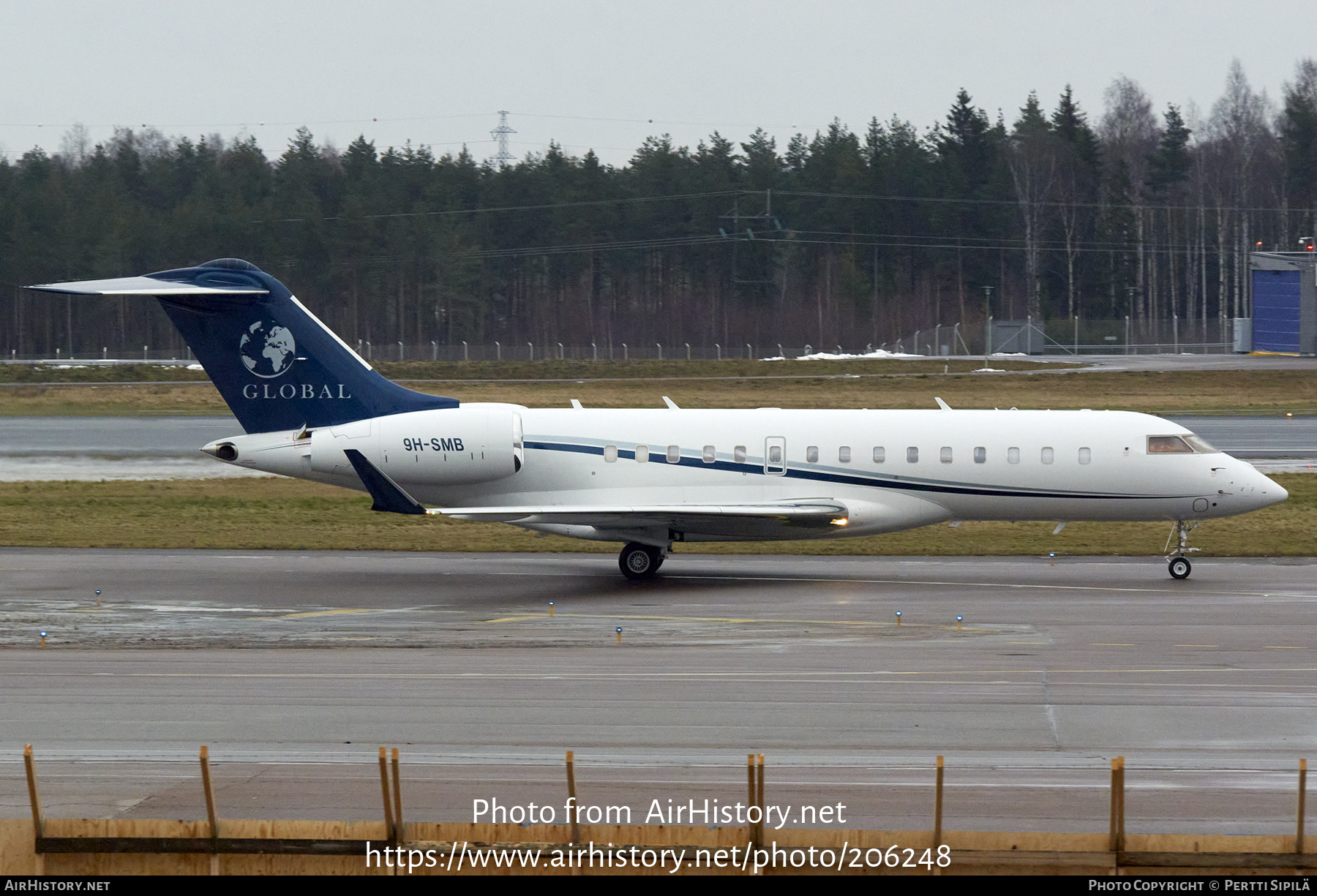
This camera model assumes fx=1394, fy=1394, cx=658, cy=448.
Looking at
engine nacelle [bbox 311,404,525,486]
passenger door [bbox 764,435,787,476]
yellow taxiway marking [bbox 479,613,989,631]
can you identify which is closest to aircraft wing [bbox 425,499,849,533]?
passenger door [bbox 764,435,787,476]

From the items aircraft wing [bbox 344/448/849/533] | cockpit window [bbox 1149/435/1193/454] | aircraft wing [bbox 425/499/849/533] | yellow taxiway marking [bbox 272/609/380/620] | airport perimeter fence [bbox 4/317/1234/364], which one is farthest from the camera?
airport perimeter fence [bbox 4/317/1234/364]

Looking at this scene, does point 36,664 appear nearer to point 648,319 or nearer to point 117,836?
point 117,836

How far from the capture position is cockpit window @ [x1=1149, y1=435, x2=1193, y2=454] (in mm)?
25047

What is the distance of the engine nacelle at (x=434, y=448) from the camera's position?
82.1 feet

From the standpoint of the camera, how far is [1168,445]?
82.4ft

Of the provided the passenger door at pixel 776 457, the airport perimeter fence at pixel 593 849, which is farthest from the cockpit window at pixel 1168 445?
the airport perimeter fence at pixel 593 849

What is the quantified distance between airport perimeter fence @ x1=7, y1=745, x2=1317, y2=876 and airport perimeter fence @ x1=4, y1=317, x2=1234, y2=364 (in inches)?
3029

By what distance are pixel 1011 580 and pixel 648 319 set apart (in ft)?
262

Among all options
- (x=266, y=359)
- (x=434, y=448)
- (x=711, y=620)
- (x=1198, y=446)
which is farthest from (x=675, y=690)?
(x=1198, y=446)

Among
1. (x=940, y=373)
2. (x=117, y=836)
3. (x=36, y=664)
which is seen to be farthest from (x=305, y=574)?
(x=940, y=373)

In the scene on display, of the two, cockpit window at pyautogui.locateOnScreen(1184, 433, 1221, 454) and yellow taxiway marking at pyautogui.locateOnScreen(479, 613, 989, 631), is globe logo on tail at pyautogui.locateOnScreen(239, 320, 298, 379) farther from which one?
cockpit window at pyautogui.locateOnScreen(1184, 433, 1221, 454)

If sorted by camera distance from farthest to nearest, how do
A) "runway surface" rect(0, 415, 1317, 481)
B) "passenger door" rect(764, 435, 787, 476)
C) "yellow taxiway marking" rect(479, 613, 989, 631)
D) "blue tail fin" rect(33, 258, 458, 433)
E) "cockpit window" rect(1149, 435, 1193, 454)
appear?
"runway surface" rect(0, 415, 1317, 481)
"blue tail fin" rect(33, 258, 458, 433)
"passenger door" rect(764, 435, 787, 476)
"cockpit window" rect(1149, 435, 1193, 454)
"yellow taxiway marking" rect(479, 613, 989, 631)

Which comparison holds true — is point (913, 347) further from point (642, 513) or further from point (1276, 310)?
point (642, 513)

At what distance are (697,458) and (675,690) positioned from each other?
9.63 m
